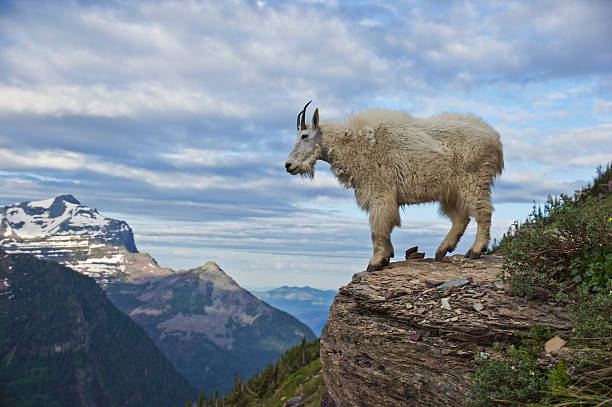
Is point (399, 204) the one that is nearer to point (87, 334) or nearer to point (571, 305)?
point (571, 305)

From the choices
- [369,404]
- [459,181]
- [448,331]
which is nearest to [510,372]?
[448,331]

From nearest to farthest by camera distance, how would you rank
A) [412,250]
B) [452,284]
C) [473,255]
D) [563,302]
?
[563,302]
[452,284]
[473,255]
[412,250]

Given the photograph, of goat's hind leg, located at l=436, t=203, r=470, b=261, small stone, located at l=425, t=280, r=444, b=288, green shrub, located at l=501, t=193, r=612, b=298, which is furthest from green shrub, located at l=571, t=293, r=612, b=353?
goat's hind leg, located at l=436, t=203, r=470, b=261

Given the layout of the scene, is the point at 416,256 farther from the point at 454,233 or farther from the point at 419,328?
the point at 419,328

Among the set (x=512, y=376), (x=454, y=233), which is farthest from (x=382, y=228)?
(x=512, y=376)

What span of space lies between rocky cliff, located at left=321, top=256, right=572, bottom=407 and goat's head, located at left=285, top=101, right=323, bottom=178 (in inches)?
98.2

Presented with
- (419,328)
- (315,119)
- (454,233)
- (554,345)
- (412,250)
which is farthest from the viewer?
(412,250)

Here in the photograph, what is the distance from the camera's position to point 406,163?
8906 mm

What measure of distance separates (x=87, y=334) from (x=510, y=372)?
209 meters

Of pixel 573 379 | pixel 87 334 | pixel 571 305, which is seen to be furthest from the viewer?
pixel 87 334

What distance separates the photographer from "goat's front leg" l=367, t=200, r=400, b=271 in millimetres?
8836

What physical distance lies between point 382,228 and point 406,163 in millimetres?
1358

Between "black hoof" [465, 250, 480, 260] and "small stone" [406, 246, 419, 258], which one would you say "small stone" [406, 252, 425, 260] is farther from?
"black hoof" [465, 250, 480, 260]

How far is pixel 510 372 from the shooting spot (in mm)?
5410
